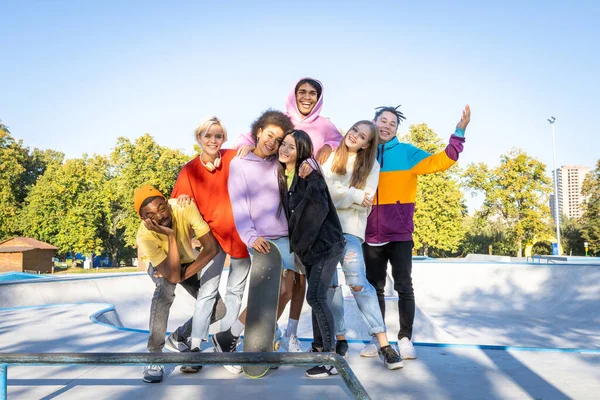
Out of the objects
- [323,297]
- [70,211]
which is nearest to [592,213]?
[70,211]

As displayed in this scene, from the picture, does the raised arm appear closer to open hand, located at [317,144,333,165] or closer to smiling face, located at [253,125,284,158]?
open hand, located at [317,144,333,165]

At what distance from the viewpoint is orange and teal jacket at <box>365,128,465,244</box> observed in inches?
169

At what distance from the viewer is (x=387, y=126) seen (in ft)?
14.7

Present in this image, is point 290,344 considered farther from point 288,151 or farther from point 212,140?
point 212,140

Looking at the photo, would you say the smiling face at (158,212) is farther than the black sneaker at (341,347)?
No

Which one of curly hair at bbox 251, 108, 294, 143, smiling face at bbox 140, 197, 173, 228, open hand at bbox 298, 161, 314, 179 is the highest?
curly hair at bbox 251, 108, 294, 143

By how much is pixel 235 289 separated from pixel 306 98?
1.66m

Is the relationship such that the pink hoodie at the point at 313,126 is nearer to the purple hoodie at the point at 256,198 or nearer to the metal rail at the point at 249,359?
the purple hoodie at the point at 256,198

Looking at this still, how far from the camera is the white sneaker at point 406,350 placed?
164 inches

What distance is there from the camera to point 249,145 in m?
4.00

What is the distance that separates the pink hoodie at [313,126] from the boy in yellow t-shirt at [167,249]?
806mm

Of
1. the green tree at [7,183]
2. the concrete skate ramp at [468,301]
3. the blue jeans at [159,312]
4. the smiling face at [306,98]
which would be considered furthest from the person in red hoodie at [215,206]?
the green tree at [7,183]

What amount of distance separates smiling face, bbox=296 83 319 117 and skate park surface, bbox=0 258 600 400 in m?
2.11

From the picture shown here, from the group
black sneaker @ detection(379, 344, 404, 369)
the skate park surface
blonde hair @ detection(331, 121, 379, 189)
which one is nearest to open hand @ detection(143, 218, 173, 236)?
the skate park surface
